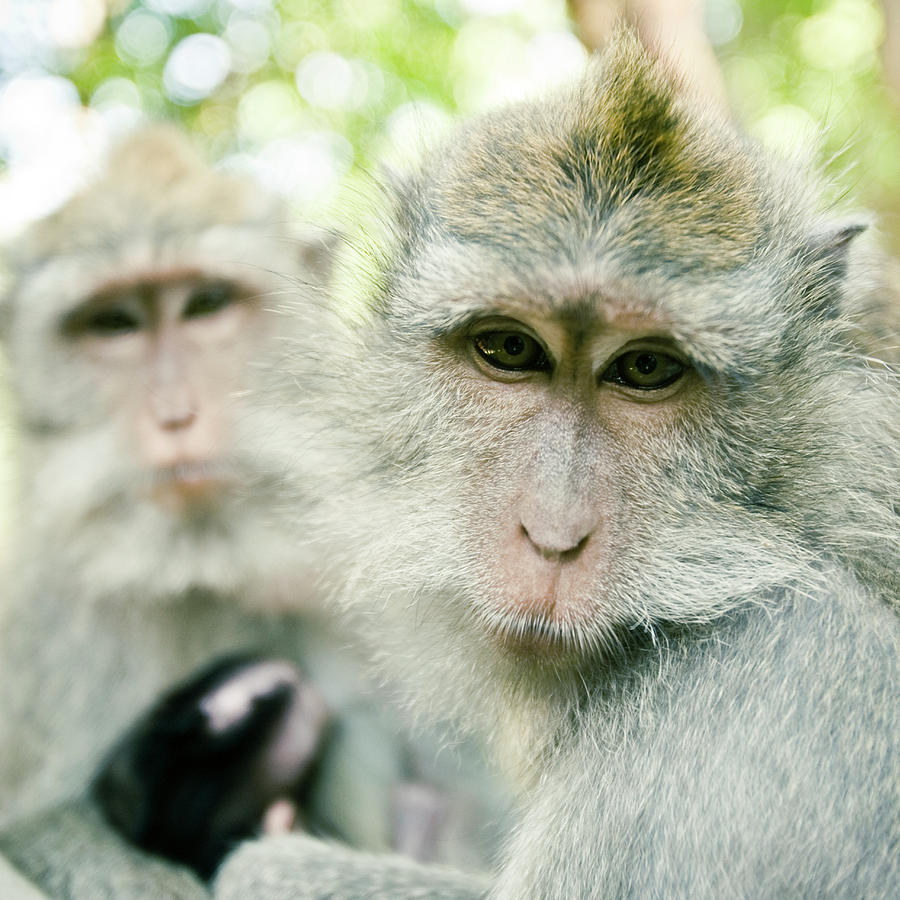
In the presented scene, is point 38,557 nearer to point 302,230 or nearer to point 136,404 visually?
point 136,404

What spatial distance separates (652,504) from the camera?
1892 millimetres

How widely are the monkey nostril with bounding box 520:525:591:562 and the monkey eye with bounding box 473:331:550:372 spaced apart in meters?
0.39

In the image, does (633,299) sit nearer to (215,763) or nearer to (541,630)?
(541,630)

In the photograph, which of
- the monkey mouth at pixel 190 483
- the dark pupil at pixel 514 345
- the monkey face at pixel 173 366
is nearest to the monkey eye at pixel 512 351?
the dark pupil at pixel 514 345

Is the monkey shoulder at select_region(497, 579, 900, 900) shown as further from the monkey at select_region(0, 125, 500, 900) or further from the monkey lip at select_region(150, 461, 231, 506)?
the monkey lip at select_region(150, 461, 231, 506)

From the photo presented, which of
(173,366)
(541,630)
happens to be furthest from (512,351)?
(173,366)

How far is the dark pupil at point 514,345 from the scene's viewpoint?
2.03m

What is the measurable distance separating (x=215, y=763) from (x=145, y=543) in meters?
0.89

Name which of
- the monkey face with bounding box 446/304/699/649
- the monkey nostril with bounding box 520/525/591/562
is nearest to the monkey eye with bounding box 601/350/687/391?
the monkey face with bounding box 446/304/699/649

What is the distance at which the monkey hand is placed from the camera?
3.02 meters

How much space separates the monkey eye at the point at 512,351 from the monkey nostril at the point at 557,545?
39cm

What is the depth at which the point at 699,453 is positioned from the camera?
192cm

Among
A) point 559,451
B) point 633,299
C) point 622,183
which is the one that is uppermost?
point 622,183

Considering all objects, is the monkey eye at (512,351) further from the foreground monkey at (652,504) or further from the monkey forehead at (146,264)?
the monkey forehead at (146,264)
